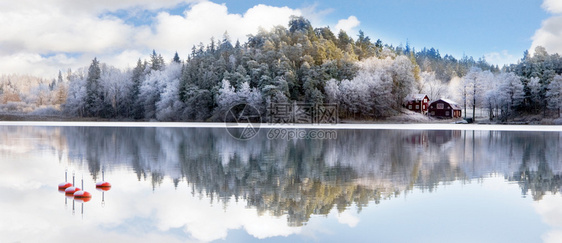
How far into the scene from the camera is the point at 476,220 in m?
12.9

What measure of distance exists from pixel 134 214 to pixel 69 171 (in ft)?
29.3

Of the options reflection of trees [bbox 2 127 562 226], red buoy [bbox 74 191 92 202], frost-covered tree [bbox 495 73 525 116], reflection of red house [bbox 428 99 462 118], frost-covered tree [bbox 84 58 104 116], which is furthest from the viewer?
frost-covered tree [bbox 84 58 104 116]

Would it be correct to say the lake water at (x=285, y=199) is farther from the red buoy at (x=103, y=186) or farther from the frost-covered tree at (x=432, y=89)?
the frost-covered tree at (x=432, y=89)

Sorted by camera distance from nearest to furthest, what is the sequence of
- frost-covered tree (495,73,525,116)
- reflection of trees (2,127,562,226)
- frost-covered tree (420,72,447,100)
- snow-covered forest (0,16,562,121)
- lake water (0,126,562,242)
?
lake water (0,126,562,242)
reflection of trees (2,127,562,226)
frost-covered tree (495,73,525,116)
snow-covered forest (0,16,562,121)
frost-covered tree (420,72,447,100)

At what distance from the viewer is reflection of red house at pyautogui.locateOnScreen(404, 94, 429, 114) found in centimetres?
9438

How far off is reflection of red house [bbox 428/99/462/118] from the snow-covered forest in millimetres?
3632

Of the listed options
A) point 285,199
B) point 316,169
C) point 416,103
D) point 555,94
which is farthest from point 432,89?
point 285,199

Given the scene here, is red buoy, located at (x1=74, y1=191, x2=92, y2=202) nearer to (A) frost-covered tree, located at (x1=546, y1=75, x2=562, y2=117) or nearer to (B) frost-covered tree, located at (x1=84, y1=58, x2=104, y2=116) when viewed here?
(A) frost-covered tree, located at (x1=546, y1=75, x2=562, y2=117)

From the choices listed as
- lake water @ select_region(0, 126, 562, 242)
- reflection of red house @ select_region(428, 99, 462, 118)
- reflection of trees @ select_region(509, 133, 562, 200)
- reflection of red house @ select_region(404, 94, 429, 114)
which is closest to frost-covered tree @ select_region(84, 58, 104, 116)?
reflection of red house @ select_region(404, 94, 429, 114)

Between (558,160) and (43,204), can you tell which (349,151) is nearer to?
(558,160)

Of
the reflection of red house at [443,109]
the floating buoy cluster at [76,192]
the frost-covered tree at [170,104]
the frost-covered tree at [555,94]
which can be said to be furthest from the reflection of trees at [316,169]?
the reflection of red house at [443,109]

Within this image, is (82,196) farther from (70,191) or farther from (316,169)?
(316,169)

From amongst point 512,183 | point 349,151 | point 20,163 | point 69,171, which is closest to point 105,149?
point 20,163

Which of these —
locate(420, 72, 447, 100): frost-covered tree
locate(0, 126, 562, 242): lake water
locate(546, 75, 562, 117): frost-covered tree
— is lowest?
locate(0, 126, 562, 242): lake water
